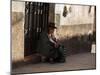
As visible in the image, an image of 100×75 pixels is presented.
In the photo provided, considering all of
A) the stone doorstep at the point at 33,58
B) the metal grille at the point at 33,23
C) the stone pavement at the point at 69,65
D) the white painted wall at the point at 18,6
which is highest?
the white painted wall at the point at 18,6

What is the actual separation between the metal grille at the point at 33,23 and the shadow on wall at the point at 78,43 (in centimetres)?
33

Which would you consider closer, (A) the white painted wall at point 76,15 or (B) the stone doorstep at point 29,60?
(B) the stone doorstep at point 29,60

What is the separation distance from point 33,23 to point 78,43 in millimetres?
628

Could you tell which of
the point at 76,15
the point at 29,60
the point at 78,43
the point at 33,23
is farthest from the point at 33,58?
the point at 76,15

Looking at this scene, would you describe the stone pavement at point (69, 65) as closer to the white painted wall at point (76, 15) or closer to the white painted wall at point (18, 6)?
the white painted wall at point (76, 15)

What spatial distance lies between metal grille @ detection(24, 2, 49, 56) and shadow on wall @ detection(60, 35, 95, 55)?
33 cm

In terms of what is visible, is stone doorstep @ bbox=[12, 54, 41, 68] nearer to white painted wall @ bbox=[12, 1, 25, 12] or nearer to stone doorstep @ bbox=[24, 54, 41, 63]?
stone doorstep @ bbox=[24, 54, 41, 63]

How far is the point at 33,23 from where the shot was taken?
96.0 inches

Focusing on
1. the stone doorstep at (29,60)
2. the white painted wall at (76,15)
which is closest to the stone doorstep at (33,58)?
the stone doorstep at (29,60)

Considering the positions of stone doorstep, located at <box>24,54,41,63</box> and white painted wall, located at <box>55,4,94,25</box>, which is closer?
stone doorstep, located at <box>24,54,41,63</box>

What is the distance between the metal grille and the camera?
7.93 feet

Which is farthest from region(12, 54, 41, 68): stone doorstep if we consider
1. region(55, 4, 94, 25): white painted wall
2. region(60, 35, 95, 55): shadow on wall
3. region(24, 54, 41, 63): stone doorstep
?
region(55, 4, 94, 25): white painted wall

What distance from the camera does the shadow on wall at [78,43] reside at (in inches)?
103

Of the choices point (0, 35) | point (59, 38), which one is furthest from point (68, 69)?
point (0, 35)
